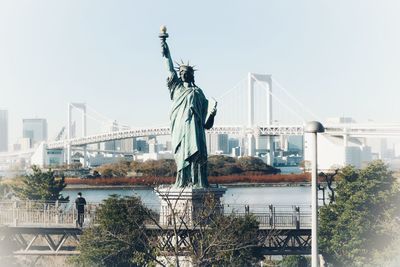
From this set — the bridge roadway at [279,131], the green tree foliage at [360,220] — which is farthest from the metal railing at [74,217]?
the bridge roadway at [279,131]

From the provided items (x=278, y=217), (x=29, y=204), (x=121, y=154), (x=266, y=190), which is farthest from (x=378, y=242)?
(x=121, y=154)

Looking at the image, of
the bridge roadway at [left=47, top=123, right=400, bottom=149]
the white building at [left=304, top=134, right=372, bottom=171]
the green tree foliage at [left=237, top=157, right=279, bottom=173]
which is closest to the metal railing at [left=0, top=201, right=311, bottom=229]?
the bridge roadway at [left=47, top=123, right=400, bottom=149]

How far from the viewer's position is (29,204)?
16.3m

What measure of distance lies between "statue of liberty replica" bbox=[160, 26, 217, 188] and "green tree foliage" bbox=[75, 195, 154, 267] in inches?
28.1

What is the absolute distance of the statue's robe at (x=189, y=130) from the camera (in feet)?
39.9

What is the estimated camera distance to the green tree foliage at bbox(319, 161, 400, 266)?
14.1 meters

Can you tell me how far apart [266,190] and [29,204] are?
2772 cm

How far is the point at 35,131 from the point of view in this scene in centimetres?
7531

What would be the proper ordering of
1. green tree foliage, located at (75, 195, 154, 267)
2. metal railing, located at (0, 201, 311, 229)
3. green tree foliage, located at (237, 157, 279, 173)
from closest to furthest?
green tree foliage, located at (75, 195, 154, 267)
metal railing, located at (0, 201, 311, 229)
green tree foliage, located at (237, 157, 279, 173)

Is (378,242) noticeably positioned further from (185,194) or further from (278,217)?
(185,194)

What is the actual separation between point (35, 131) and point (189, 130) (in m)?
64.3

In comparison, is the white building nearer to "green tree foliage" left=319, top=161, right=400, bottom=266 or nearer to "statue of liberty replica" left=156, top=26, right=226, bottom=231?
"green tree foliage" left=319, top=161, right=400, bottom=266

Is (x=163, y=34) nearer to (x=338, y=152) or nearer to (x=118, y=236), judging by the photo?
(x=118, y=236)

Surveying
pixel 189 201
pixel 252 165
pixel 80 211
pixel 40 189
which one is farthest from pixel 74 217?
pixel 252 165
